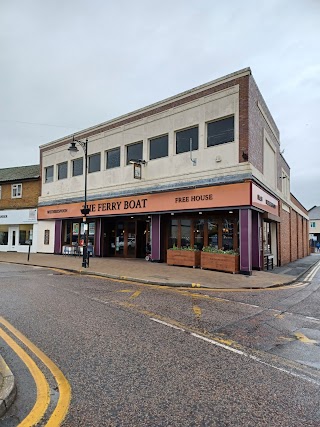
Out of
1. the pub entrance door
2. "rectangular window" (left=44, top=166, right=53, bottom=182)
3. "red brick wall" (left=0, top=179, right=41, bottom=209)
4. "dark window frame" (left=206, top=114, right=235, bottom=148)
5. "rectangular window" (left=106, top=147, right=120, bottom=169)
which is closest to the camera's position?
"dark window frame" (left=206, top=114, right=235, bottom=148)

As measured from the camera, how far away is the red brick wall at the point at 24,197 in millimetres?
28328

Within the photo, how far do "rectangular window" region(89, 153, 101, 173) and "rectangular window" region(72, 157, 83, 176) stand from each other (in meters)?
1.02

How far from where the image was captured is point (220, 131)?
17109 millimetres

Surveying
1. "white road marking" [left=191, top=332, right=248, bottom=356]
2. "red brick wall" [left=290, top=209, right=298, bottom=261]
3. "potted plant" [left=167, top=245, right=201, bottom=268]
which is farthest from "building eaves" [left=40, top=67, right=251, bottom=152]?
"red brick wall" [left=290, top=209, right=298, bottom=261]

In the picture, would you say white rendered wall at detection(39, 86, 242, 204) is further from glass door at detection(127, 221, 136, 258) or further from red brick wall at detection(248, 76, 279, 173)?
glass door at detection(127, 221, 136, 258)

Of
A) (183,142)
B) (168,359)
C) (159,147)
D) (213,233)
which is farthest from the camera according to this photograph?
(159,147)

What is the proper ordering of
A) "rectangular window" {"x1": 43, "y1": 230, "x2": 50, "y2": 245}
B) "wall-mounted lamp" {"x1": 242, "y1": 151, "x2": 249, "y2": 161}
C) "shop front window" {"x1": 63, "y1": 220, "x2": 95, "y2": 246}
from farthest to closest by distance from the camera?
1. "rectangular window" {"x1": 43, "y1": 230, "x2": 50, "y2": 245}
2. "shop front window" {"x1": 63, "y1": 220, "x2": 95, "y2": 246}
3. "wall-mounted lamp" {"x1": 242, "y1": 151, "x2": 249, "y2": 161}

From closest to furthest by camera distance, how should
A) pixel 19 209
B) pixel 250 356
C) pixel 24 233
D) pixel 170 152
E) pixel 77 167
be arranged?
pixel 250 356 → pixel 170 152 → pixel 77 167 → pixel 19 209 → pixel 24 233

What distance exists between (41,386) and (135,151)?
18367 mm

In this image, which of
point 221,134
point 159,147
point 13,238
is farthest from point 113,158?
point 13,238

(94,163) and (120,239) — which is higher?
(94,163)

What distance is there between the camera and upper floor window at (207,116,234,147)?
656 inches

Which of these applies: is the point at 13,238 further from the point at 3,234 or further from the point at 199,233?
the point at 199,233

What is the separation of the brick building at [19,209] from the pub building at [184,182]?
2.21 metres
